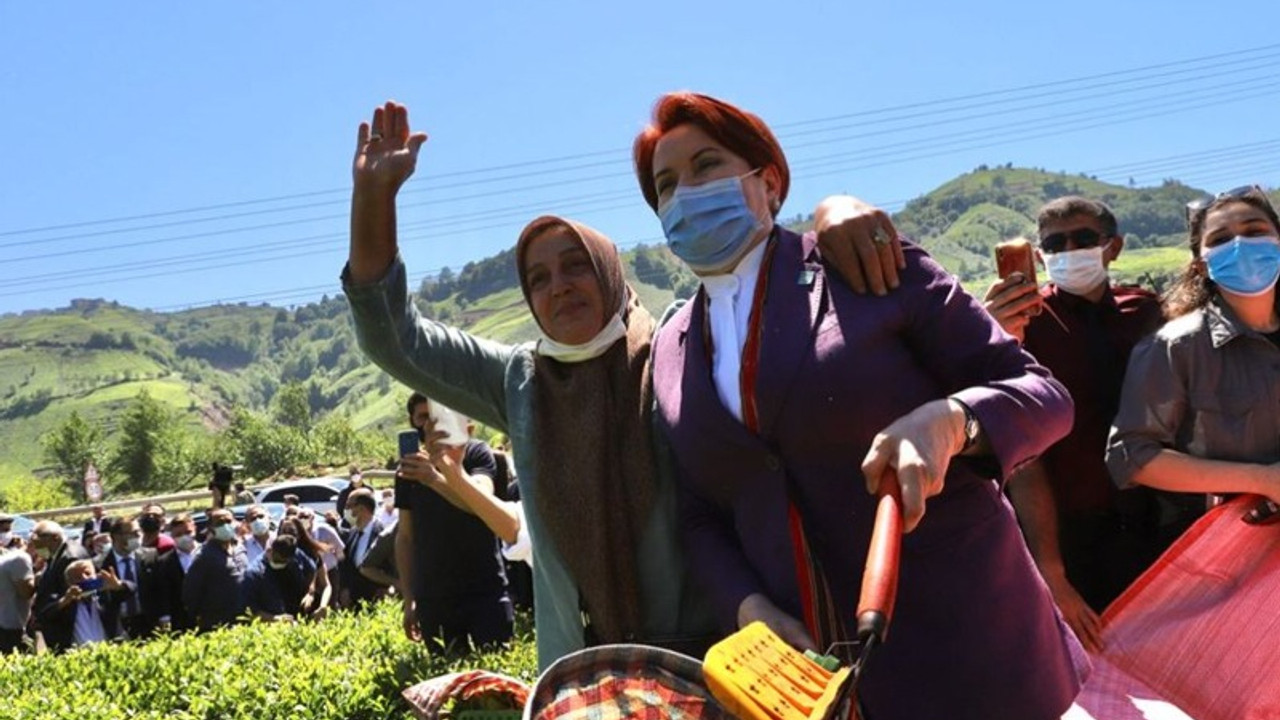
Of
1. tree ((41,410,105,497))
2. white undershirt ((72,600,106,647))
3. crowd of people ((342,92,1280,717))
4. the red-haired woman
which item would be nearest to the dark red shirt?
crowd of people ((342,92,1280,717))

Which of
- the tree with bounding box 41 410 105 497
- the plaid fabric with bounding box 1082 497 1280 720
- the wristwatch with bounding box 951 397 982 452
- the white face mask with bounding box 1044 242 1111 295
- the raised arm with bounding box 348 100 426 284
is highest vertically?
the raised arm with bounding box 348 100 426 284

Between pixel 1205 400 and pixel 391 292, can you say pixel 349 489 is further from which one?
pixel 391 292

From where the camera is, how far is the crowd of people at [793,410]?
2184 millimetres

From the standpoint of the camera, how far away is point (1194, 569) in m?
3.53

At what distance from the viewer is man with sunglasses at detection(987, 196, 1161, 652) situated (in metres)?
3.89

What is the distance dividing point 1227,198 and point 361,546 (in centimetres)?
994

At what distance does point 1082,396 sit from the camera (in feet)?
12.9

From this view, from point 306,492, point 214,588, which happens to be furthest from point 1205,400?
point 306,492

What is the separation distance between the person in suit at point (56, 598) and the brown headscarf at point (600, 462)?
10135 mm

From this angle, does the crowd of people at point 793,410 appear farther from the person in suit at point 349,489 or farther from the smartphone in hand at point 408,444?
the person in suit at point 349,489

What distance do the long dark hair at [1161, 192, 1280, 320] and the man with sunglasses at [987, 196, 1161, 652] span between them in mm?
219

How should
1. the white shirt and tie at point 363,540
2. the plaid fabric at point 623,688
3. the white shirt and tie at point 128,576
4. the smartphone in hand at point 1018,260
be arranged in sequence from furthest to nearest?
the white shirt and tie at point 128,576, the white shirt and tie at point 363,540, the smartphone in hand at point 1018,260, the plaid fabric at point 623,688

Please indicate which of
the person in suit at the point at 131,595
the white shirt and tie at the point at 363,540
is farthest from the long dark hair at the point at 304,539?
the person in suit at the point at 131,595

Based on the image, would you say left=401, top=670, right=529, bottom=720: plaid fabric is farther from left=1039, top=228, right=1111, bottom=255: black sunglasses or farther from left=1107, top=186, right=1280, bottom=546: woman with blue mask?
left=1039, top=228, right=1111, bottom=255: black sunglasses
